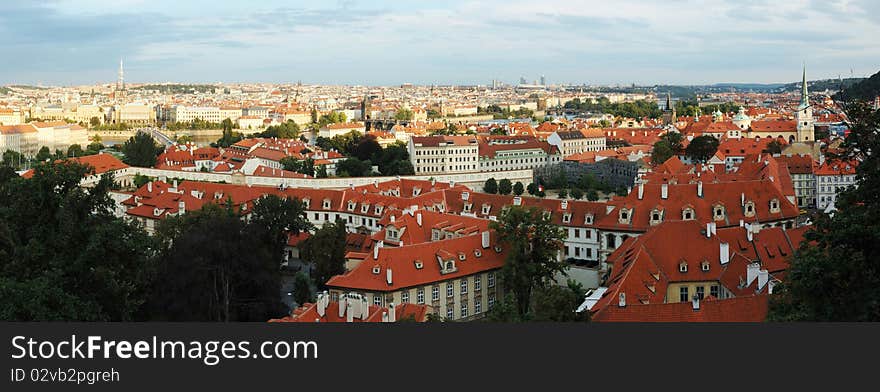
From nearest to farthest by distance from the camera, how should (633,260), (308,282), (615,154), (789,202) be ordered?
1. (633,260)
2. (308,282)
3. (789,202)
4. (615,154)

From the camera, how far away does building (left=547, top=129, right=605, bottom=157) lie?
51406mm

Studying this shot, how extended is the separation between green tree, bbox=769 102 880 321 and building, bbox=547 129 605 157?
41.1 metres

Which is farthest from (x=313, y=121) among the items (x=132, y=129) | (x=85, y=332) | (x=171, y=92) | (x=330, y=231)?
(x=171, y=92)

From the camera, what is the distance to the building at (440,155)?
45250 mm

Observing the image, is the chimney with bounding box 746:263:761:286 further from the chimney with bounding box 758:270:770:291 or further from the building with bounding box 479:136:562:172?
the building with bounding box 479:136:562:172

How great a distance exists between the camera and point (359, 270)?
16.2m

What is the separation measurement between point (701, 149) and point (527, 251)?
25032mm

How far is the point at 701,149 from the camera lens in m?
40.2

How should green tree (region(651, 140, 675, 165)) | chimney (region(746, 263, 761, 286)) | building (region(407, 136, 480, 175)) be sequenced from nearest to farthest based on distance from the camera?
chimney (region(746, 263, 761, 286)), green tree (region(651, 140, 675, 165)), building (region(407, 136, 480, 175))

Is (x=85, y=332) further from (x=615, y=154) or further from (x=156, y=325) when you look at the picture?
(x=615, y=154)

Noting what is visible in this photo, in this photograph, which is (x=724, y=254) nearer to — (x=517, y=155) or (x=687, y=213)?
(x=687, y=213)

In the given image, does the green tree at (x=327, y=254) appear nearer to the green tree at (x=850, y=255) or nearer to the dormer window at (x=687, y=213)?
the dormer window at (x=687, y=213)

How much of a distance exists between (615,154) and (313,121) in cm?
5112

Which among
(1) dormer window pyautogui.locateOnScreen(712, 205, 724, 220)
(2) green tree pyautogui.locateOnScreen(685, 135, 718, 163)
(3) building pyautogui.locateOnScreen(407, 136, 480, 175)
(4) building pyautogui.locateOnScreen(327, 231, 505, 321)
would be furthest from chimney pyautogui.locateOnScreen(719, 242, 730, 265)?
(3) building pyautogui.locateOnScreen(407, 136, 480, 175)
